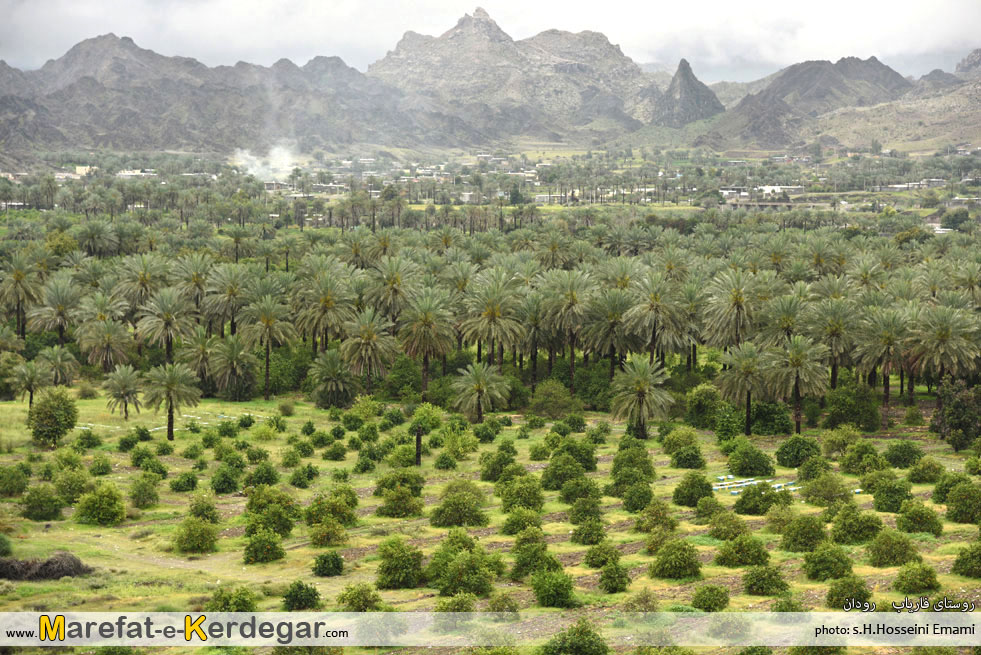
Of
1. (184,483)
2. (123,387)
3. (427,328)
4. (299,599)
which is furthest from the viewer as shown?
(427,328)

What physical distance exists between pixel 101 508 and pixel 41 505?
281cm

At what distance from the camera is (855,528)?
39.9m

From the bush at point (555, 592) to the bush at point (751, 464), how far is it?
23170 mm

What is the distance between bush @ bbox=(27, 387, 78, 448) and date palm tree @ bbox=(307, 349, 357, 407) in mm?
20670

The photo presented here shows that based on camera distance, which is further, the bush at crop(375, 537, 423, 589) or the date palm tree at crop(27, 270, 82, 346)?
the date palm tree at crop(27, 270, 82, 346)

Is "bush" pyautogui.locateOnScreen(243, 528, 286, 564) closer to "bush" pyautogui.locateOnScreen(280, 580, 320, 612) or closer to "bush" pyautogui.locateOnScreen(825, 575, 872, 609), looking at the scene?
"bush" pyautogui.locateOnScreen(280, 580, 320, 612)

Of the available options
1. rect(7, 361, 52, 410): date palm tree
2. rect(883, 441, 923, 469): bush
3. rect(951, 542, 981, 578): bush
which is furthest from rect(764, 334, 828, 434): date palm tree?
rect(7, 361, 52, 410): date palm tree

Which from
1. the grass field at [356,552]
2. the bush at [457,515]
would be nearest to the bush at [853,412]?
the grass field at [356,552]

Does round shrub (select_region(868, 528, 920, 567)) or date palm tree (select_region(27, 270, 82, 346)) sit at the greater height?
date palm tree (select_region(27, 270, 82, 346))

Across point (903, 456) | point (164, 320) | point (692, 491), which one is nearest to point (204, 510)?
point (692, 491)

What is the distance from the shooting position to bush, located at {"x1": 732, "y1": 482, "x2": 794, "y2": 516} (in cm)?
4547

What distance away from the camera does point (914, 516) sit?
4081cm

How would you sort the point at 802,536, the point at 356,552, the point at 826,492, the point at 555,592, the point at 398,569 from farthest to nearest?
the point at 826,492 → the point at 356,552 → the point at 802,536 → the point at 398,569 → the point at 555,592

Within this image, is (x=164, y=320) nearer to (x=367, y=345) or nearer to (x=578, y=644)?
(x=367, y=345)
